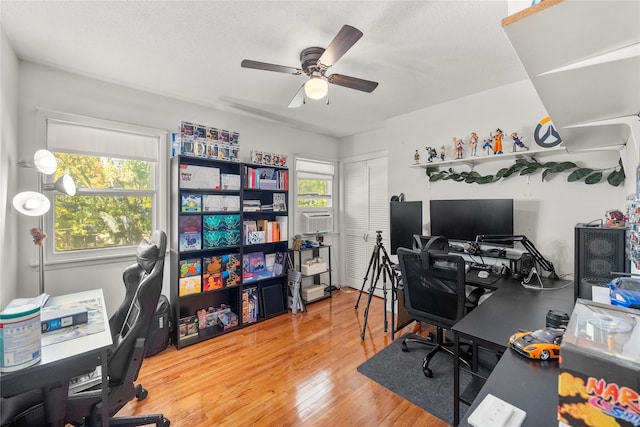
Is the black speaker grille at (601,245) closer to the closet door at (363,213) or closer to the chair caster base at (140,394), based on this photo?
the closet door at (363,213)

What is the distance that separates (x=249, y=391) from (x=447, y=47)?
9.91 ft

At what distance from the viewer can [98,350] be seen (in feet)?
4.18

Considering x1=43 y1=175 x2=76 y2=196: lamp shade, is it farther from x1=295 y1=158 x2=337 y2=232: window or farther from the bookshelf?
x1=295 y1=158 x2=337 y2=232: window

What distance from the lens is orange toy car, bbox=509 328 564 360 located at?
1003mm

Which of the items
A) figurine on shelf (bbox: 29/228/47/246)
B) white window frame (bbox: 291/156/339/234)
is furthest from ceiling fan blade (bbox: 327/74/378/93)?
figurine on shelf (bbox: 29/228/47/246)

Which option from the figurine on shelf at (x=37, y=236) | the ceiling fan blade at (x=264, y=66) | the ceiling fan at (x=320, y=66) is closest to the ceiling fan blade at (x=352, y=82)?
the ceiling fan at (x=320, y=66)

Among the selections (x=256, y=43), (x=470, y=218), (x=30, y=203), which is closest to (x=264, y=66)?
(x=256, y=43)

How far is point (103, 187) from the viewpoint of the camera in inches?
103

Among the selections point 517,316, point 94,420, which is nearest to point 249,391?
point 94,420

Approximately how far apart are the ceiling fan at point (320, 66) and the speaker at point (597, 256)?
5.79ft

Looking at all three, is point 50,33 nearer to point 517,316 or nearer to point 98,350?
point 98,350

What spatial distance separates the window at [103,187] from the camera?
2428 mm

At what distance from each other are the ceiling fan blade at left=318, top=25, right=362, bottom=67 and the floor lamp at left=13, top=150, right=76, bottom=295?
210 cm

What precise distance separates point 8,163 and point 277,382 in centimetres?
257
